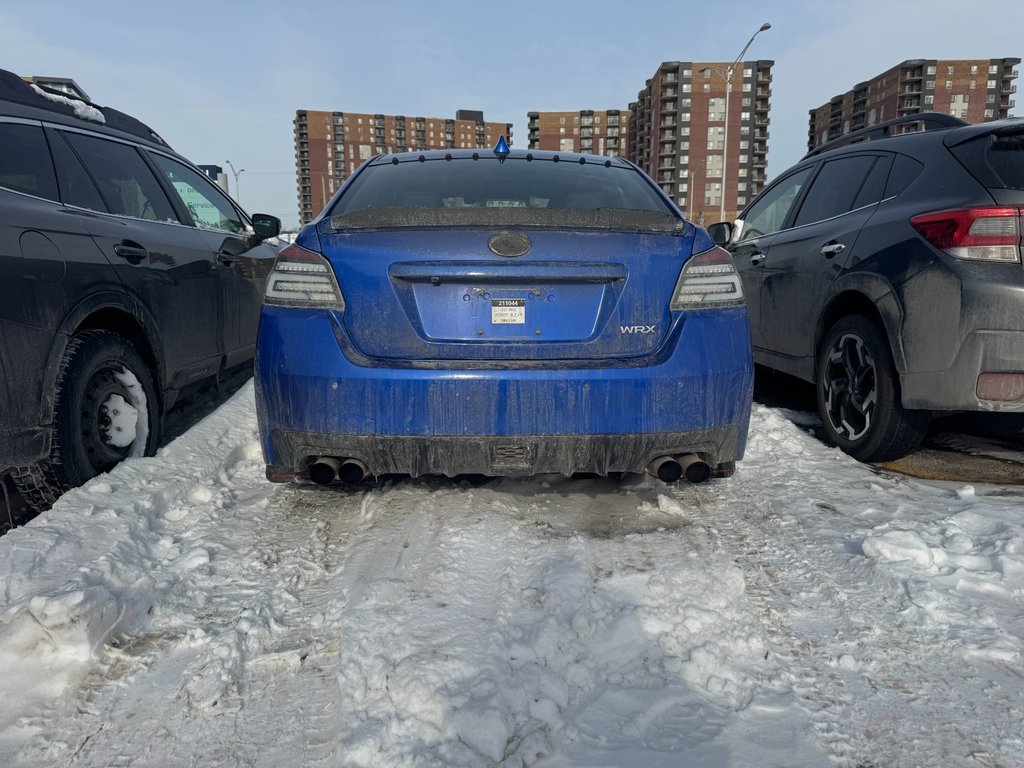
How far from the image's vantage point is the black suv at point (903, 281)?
120 inches

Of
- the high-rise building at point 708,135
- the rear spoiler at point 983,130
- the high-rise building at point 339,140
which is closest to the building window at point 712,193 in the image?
the high-rise building at point 708,135

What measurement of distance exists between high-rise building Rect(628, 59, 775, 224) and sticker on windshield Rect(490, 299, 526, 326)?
101 metres

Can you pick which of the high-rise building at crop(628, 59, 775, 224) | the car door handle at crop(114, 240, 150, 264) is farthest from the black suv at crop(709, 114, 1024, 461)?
the high-rise building at crop(628, 59, 775, 224)

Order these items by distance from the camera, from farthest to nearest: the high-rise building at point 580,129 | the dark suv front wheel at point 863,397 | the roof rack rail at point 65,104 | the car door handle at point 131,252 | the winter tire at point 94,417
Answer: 1. the high-rise building at point 580,129
2. the dark suv front wheel at point 863,397
3. the car door handle at point 131,252
4. the roof rack rail at point 65,104
5. the winter tire at point 94,417

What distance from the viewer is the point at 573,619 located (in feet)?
6.50

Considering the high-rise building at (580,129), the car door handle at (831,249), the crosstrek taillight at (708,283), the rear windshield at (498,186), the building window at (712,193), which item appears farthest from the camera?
the high-rise building at (580,129)

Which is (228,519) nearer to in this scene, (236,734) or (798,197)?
(236,734)

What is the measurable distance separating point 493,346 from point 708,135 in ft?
354

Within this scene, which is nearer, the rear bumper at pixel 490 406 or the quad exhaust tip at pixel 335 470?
the rear bumper at pixel 490 406

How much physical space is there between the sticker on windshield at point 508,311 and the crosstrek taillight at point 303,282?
565 millimetres

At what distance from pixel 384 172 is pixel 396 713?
253 cm

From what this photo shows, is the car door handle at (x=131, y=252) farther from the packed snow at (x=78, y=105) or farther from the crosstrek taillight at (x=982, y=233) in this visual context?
the crosstrek taillight at (x=982, y=233)

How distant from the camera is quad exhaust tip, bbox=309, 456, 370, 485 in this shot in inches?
98.6

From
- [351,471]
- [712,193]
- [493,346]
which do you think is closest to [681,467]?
[493,346]
